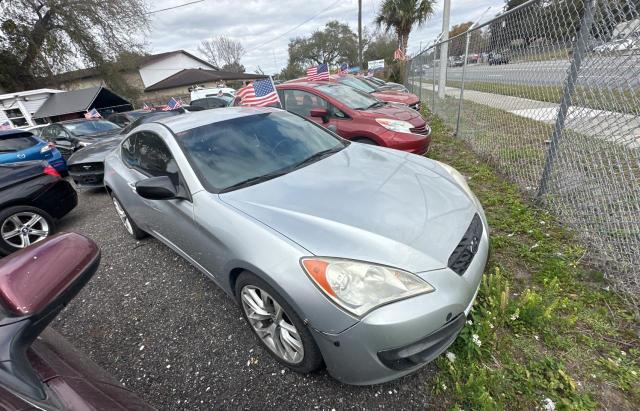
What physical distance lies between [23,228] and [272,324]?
4.00m

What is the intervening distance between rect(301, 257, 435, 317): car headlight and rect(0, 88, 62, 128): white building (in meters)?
23.3

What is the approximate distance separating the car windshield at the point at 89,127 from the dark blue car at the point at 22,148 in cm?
164

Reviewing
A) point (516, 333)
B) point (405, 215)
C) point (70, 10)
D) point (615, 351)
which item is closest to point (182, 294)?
point (405, 215)

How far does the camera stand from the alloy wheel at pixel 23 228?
3590 millimetres

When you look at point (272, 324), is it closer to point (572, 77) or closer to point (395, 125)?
point (572, 77)

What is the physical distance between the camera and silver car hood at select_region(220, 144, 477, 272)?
150 cm

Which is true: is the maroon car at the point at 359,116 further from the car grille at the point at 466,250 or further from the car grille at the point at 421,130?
the car grille at the point at 466,250

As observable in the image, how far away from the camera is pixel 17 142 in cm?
583

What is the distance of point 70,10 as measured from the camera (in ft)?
62.2

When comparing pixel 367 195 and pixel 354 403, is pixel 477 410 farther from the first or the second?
pixel 367 195

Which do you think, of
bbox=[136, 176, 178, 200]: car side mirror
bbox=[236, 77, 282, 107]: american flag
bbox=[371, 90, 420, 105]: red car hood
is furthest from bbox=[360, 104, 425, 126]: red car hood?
bbox=[136, 176, 178, 200]: car side mirror

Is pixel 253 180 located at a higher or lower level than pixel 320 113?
lower

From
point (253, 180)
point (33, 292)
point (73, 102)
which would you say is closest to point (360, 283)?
point (253, 180)

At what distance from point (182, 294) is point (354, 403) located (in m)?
1.76
